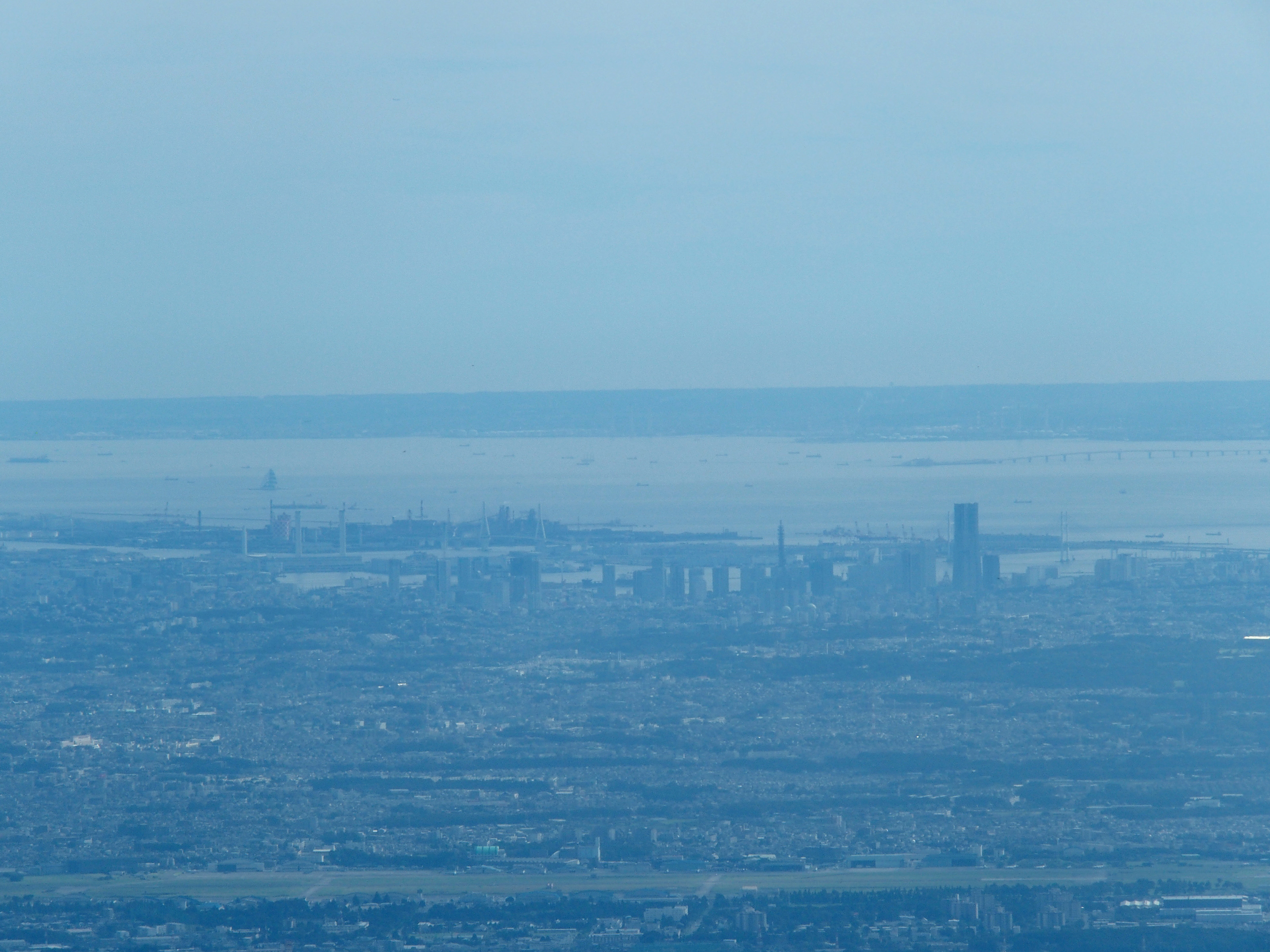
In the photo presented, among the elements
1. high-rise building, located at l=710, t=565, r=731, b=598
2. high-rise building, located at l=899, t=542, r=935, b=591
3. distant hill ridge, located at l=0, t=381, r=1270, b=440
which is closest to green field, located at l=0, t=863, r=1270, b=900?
high-rise building, located at l=710, t=565, r=731, b=598

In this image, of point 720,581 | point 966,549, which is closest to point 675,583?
point 720,581

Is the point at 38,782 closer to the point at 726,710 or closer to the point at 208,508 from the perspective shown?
the point at 726,710

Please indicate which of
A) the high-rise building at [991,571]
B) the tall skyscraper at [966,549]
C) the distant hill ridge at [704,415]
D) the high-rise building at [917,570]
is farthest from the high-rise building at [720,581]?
the distant hill ridge at [704,415]

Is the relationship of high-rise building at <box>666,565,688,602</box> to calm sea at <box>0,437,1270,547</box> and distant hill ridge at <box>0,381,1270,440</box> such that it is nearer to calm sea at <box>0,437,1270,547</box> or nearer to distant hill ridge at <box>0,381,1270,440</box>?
calm sea at <box>0,437,1270,547</box>

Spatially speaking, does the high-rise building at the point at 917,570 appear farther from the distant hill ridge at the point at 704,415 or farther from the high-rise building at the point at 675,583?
the distant hill ridge at the point at 704,415

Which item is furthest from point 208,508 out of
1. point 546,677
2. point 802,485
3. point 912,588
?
point 546,677

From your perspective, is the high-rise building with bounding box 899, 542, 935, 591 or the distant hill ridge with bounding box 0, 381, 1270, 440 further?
the distant hill ridge with bounding box 0, 381, 1270, 440

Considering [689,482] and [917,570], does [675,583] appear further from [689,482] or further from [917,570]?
[689,482]
